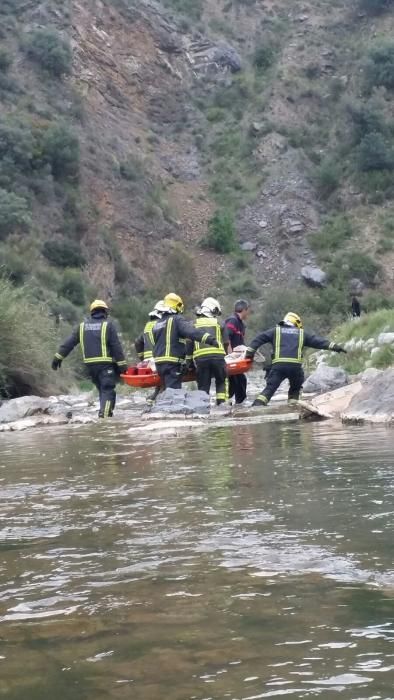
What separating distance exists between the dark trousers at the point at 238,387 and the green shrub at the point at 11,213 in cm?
2301

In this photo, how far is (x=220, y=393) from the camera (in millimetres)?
12820

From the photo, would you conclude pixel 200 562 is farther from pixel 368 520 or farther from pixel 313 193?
pixel 313 193

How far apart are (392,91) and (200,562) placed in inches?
2102

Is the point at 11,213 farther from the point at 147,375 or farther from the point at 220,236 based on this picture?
the point at 147,375

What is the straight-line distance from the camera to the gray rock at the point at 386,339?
1512 cm

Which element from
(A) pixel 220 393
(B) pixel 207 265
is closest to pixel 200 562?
(A) pixel 220 393

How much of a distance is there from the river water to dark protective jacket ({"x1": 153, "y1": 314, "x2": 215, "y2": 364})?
577cm

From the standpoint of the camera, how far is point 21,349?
56.8ft

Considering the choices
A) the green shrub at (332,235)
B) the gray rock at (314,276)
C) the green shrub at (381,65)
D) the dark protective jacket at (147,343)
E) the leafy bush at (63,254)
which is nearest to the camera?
the dark protective jacket at (147,343)

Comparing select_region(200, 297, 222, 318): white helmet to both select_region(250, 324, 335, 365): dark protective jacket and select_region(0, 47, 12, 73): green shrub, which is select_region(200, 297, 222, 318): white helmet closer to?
select_region(250, 324, 335, 365): dark protective jacket

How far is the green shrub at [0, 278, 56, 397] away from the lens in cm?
1709

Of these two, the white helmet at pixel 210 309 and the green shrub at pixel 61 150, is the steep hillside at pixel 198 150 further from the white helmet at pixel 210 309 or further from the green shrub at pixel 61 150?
the white helmet at pixel 210 309

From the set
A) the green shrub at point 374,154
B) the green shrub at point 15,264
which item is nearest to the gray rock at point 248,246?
the green shrub at point 374,154

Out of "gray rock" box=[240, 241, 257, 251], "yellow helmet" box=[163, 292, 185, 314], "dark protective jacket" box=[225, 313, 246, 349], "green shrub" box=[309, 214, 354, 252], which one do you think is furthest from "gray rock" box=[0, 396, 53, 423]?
"gray rock" box=[240, 241, 257, 251]
